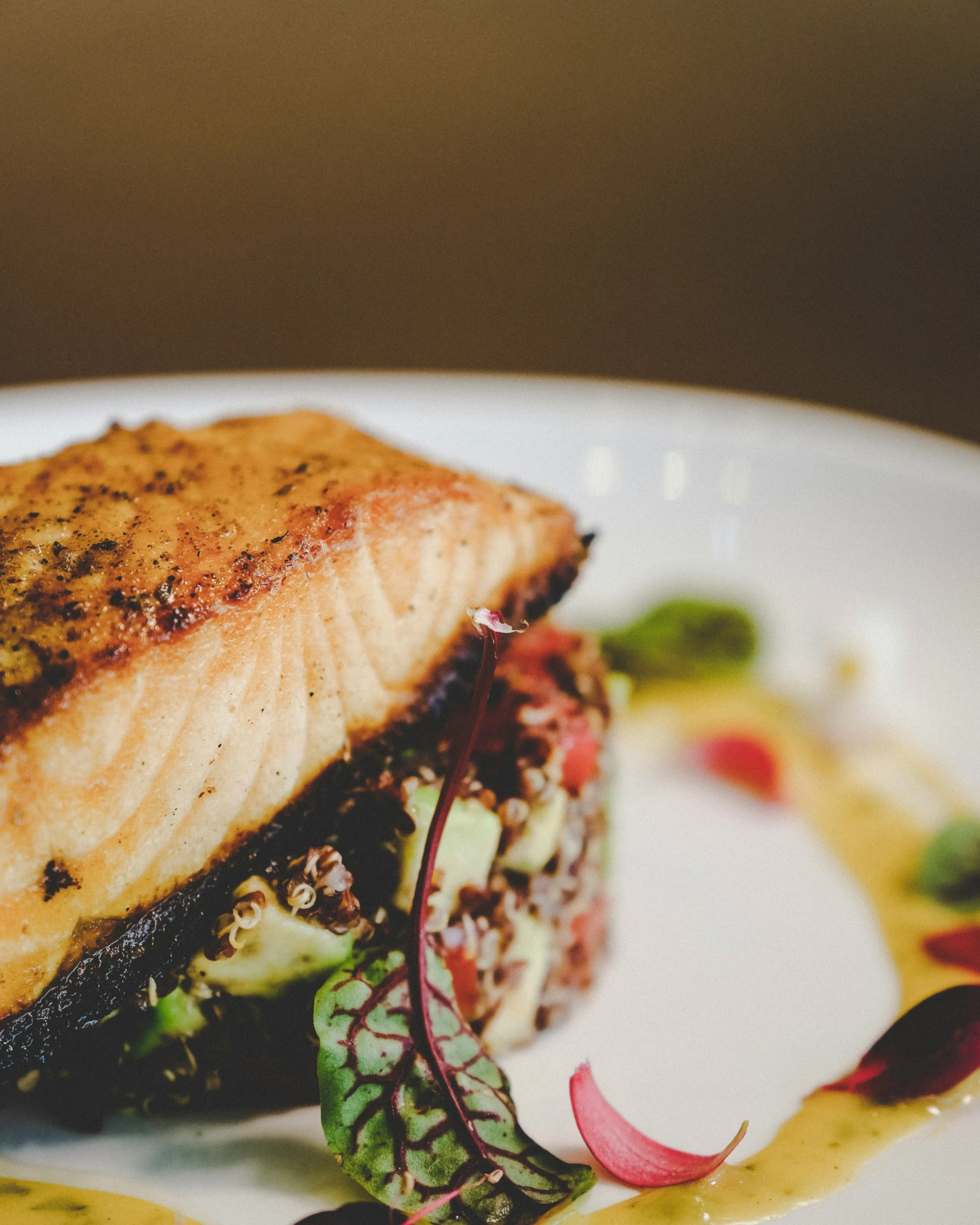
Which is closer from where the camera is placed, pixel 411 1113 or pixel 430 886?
pixel 411 1113

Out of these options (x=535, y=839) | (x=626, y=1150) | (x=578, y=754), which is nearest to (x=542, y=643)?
(x=578, y=754)

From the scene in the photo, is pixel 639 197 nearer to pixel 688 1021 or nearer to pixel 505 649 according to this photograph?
pixel 505 649

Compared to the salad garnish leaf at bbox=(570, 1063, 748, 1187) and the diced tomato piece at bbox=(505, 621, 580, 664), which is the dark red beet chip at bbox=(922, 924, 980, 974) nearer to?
the salad garnish leaf at bbox=(570, 1063, 748, 1187)

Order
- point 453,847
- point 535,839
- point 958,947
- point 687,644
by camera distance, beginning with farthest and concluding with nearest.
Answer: point 687,644
point 958,947
point 535,839
point 453,847

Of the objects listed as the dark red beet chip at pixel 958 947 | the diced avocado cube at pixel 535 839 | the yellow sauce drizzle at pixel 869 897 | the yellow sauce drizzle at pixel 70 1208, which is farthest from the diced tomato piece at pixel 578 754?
the yellow sauce drizzle at pixel 70 1208

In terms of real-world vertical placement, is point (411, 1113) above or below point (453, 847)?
below

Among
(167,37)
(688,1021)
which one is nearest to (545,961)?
(688,1021)

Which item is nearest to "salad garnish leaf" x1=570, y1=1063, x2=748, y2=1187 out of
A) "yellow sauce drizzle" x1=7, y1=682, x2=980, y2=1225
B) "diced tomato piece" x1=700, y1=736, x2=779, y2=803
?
"yellow sauce drizzle" x1=7, y1=682, x2=980, y2=1225

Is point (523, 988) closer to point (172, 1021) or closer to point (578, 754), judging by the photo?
point (578, 754)
